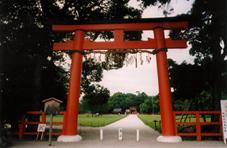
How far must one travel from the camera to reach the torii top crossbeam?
11609 millimetres

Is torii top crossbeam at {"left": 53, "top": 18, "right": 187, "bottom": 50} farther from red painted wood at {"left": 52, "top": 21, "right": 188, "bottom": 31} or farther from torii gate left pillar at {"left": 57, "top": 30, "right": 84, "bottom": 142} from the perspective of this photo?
torii gate left pillar at {"left": 57, "top": 30, "right": 84, "bottom": 142}

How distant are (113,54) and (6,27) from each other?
5.45m

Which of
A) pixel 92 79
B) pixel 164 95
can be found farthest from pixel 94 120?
pixel 164 95

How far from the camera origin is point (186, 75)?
13828mm

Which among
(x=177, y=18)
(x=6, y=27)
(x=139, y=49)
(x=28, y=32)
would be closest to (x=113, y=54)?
(x=139, y=49)

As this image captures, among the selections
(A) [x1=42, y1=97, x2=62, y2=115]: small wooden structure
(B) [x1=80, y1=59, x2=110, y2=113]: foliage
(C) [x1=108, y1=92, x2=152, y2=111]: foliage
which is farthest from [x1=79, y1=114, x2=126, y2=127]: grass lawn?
(C) [x1=108, y1=92, x2=152, y2=111]: foliage

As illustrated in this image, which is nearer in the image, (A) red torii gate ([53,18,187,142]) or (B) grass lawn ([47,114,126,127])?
(A) red torii gate ([53,18,187,142])

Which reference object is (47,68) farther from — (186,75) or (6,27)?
(186,75)

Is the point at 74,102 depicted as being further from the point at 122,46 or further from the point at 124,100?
the point at 124,100

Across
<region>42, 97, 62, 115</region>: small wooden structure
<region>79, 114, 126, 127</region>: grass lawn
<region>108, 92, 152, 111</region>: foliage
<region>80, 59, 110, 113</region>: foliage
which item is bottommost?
<region>79, 114, 126, 127</region>: grass lawn

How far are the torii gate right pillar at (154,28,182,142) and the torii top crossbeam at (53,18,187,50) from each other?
269 millimetres

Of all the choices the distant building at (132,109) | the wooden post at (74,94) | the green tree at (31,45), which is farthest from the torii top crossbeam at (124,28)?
the distant building at (132,109)

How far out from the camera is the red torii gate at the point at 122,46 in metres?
10.8

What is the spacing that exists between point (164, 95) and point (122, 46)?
2.82 m
